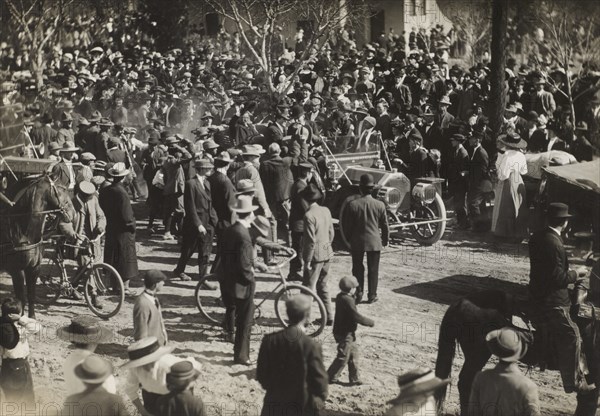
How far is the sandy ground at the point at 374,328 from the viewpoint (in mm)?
8086

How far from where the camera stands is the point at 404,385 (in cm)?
597

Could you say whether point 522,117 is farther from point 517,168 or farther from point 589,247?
point 589,247

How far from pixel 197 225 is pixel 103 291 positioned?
5.00ft

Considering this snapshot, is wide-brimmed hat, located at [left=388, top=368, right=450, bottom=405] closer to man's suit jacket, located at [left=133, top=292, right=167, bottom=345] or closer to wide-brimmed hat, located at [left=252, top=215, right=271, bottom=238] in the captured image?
man's suit jacket, located at [left=133, top=292, right=167, bottom=345]

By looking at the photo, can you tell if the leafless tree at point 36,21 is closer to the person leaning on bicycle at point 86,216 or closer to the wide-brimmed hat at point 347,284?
the person leaning on bicycle at point 86,216

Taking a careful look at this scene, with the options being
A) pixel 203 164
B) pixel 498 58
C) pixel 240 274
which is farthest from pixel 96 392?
pixel 498 58

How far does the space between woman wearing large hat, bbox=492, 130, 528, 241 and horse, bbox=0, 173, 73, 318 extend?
6.17 metres

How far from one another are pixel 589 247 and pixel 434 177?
10.4 ft

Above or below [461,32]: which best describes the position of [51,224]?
below

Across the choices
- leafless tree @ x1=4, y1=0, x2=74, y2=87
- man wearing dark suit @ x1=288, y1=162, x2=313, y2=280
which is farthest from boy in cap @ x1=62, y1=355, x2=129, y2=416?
leafless tree @ x1=4, y1=0, x2=74, y2=87

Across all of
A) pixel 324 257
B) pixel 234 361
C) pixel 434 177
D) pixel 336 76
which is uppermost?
pixel 336 76

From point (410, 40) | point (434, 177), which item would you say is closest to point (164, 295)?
point (434, 177)

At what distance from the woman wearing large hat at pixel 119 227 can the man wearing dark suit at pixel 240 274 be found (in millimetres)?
1847

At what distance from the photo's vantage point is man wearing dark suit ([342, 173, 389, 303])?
32.0 ft
